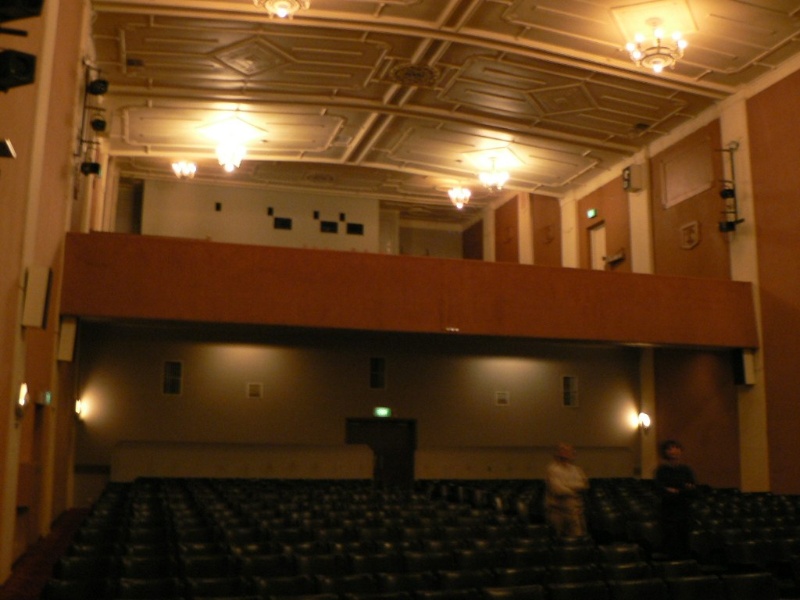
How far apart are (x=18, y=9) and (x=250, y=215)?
1660 centimetres

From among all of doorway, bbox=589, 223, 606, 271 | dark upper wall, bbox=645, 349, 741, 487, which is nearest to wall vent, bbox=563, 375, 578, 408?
dark upper wall, bbox=645, 349, 741, 487

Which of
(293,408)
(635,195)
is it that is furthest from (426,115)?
(293,408)

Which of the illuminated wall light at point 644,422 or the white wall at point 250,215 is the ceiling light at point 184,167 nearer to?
the white wall at point 250,215

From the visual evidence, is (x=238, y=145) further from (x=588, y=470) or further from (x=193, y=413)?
(x=588, y=470)

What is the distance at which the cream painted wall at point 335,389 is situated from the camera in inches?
617

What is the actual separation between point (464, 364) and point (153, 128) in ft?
26.8

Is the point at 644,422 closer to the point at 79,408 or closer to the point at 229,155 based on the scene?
the point at 229,155

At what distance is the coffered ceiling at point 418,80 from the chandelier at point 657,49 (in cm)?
21

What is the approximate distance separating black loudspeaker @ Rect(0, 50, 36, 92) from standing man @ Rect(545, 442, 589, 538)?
5869mm

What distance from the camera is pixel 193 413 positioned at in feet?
52.4

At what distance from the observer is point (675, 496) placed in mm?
7496

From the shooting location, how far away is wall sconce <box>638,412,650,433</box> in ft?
57.7

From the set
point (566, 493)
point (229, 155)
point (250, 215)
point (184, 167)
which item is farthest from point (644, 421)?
point (184, 167)

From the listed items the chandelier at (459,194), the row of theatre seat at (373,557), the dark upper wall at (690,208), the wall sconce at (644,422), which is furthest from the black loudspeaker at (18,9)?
the chandelier at (459,194)
